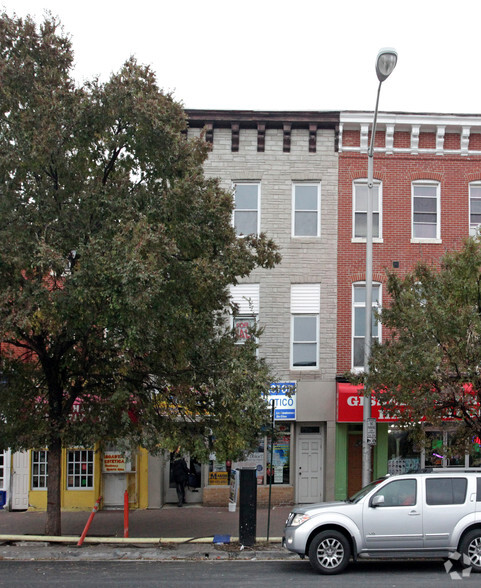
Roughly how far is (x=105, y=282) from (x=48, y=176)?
2779mm

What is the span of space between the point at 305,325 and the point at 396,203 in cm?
434

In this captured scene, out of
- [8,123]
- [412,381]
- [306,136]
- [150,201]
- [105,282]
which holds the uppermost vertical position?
[306,136]

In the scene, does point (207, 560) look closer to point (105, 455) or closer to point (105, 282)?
point (105, 282)

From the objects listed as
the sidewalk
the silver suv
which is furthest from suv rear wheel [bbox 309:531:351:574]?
the sidewalk

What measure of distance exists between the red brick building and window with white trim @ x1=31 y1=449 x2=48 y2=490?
8.30 metres

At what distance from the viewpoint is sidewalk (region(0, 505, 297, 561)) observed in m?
12.5

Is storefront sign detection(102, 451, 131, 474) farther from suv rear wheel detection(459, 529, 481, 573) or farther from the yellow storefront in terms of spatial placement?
suv rear wheel detection(459, 529, 481, 573)

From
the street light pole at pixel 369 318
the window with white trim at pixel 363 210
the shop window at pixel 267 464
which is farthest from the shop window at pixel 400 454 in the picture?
Answer: the window with white trim at pixel 363 210

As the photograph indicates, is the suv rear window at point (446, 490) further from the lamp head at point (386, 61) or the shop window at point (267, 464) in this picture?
the shop window at point (267, 464)

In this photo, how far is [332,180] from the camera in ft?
65.7

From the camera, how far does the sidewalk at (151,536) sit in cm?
1248

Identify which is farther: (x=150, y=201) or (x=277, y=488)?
(x=277, y=488)

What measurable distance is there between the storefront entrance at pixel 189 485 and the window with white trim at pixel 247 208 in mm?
6786

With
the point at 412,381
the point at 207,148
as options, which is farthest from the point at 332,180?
the point at 412,381
